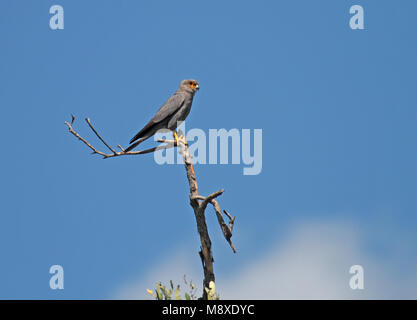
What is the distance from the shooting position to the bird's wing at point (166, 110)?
10941mm

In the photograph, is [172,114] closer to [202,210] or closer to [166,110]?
[166,110]

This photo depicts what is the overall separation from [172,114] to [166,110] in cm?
16

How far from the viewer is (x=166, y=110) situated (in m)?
A: 11.2

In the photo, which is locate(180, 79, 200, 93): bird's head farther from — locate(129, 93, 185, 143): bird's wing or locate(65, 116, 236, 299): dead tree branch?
locate(65, 116, 236, 299): dead tree branch

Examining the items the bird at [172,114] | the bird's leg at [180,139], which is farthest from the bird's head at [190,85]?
the bird's leg at [180,139]

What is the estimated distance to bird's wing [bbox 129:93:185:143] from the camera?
10941mm

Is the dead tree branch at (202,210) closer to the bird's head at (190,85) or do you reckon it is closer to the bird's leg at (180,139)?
the bird's leg at (180,139)

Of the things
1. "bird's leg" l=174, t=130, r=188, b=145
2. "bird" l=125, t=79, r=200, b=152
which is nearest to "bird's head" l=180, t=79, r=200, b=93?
"bird" l=125, t=79, r=200, b=152

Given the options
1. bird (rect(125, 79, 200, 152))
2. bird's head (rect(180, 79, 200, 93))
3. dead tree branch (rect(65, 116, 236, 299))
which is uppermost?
bird's head (rect(180, 79, 200, 93))

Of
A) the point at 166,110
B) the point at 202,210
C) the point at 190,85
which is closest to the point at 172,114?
the point at 166,110
